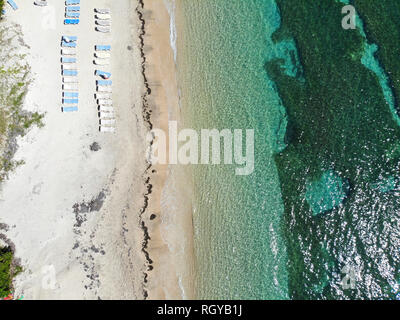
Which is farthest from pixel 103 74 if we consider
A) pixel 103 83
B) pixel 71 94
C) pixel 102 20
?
pixel 102 20

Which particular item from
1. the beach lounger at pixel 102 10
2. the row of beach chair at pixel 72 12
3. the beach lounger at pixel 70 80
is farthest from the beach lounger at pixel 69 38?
the beach lounger at pixel 70 80

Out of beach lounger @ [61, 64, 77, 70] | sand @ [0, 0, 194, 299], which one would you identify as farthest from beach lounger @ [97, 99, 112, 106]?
beach lounger @ [61, 64, 77, 70]

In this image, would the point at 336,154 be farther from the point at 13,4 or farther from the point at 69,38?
the point at 13,4

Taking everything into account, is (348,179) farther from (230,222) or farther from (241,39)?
(241,39)

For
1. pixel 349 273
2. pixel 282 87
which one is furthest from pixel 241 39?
pixel 349 273

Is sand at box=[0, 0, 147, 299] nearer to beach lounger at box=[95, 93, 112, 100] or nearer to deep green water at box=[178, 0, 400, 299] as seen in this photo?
beach lounger at box=[95, 93, 112, 100]

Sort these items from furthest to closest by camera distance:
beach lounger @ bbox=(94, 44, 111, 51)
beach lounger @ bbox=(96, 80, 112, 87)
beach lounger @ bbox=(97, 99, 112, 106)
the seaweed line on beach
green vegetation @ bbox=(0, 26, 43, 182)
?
beach lounger @ bbox=(94, 44, 111, 51) → beach lounger @ bbox=(96, 80, 112, 87) → beach lounger @ bbox=(97, 99, 112, 106) → the seaweed line on beach → green vegetation @ bbox=(0, 26, 43, 182)

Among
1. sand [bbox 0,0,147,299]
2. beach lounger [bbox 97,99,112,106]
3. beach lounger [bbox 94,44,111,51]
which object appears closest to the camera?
sand [bbox 0,0,147,299]
